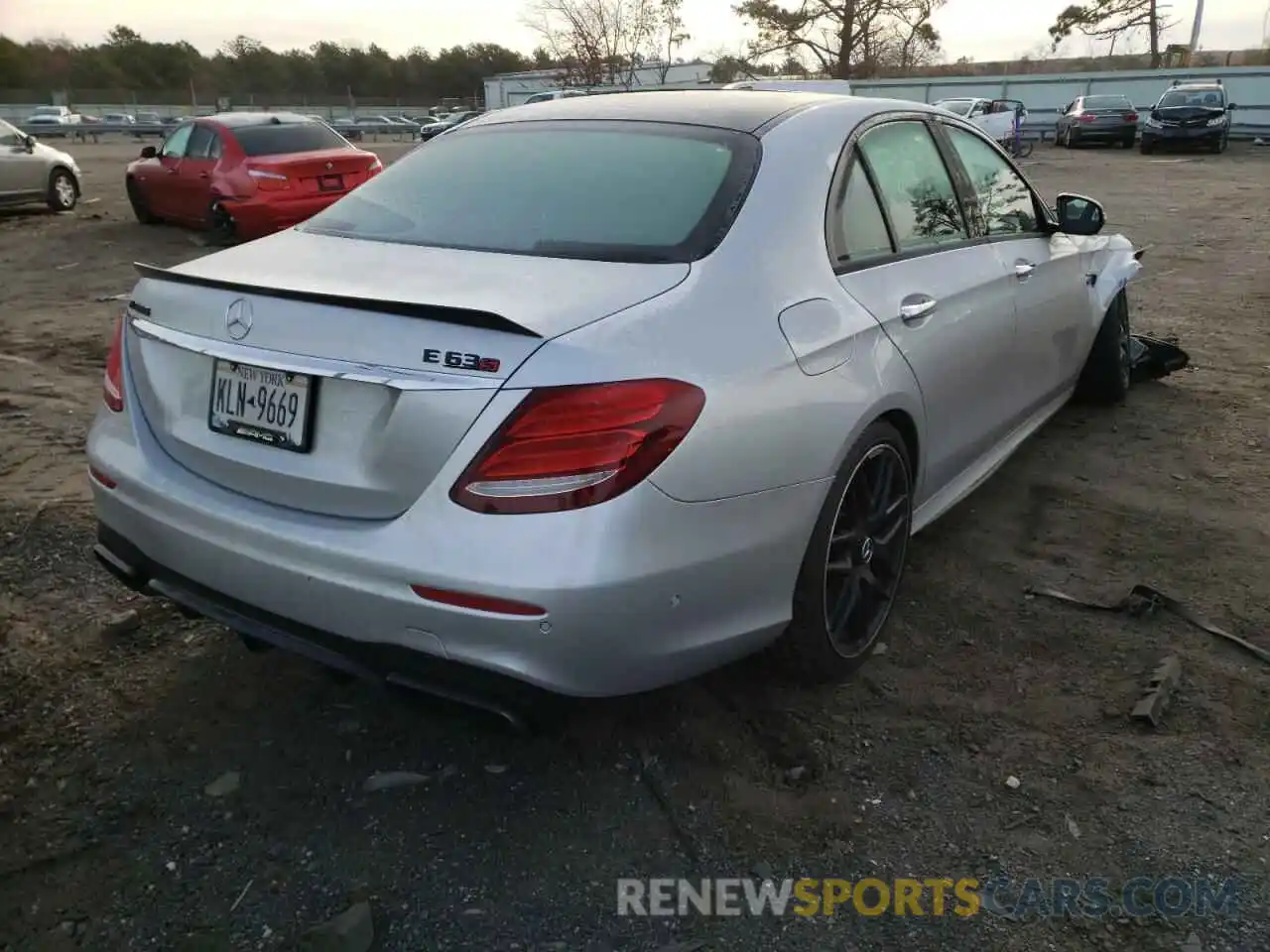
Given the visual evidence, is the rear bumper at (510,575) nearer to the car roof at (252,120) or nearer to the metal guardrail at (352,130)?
the car roof at (252,120)

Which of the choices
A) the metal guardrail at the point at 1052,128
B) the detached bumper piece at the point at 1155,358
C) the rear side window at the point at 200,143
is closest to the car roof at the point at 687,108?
the detached bumper piece at the point at 1155,358

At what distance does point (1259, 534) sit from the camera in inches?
153

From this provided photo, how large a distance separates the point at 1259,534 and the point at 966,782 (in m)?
2.14

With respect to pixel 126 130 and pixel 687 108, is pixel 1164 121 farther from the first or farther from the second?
pixel 126 130

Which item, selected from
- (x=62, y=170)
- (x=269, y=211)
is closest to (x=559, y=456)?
(x=269, y=211)

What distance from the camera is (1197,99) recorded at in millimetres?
27547

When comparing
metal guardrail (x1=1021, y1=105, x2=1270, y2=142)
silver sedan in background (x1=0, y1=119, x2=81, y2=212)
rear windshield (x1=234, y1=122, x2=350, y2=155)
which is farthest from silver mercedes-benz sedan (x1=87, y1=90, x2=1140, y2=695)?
metal guardrail (x1=1021, y1=105, x2=1270, y2=142)

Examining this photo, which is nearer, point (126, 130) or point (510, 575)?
point (510, 575)

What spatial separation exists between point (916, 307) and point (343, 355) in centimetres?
170

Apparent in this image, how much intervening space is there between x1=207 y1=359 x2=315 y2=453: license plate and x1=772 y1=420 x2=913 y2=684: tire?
3.98 feet

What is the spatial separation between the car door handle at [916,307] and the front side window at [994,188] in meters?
0.87

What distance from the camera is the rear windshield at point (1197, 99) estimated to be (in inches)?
1080

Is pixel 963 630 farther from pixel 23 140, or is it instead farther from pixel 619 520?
pixel 23 140

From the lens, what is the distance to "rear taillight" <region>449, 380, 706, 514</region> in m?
1.98
